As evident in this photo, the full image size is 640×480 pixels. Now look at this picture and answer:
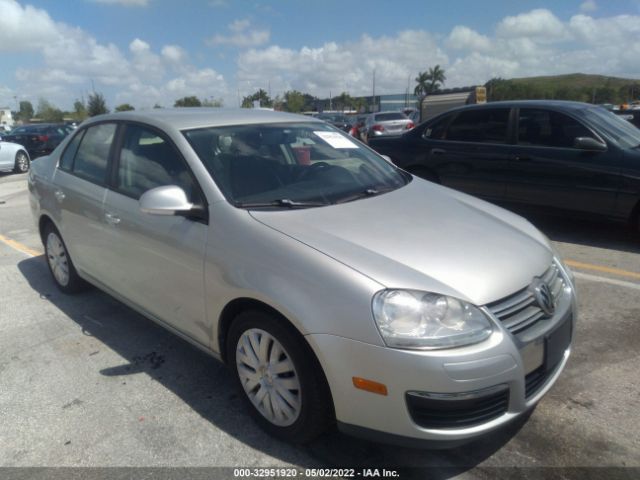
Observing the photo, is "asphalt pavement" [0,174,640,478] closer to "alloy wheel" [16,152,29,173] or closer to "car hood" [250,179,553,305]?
"car hood" [250,179,553,305]

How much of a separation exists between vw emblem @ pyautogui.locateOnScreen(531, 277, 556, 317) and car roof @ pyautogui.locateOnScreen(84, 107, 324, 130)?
208 cm

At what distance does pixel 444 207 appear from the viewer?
3047 mm

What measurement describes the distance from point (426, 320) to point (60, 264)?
372 centimetres

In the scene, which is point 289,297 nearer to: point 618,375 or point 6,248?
point 618,375

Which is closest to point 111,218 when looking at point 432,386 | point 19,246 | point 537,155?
point 432,386

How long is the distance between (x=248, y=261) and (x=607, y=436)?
198 centimetres

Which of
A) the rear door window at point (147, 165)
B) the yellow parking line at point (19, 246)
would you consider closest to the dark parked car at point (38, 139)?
the yellow parking line at point (19, 246)

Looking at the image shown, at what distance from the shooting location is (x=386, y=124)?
20.0 m

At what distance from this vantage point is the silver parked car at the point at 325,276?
2.09 m

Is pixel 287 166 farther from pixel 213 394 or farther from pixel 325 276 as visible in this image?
pixel 213 394

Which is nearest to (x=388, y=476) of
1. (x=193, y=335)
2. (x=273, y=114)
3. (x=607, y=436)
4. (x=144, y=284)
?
(x=607, y=436)

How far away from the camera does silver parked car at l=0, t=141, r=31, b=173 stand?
15102 millimetres

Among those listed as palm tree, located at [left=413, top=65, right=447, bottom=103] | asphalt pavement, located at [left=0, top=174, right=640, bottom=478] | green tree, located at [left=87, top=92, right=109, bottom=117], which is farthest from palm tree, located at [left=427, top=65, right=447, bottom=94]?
asphalt pavement, located at [left=0, top=174, right=640, bottom=478]

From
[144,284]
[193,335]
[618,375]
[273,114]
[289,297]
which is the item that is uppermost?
[273,114]
